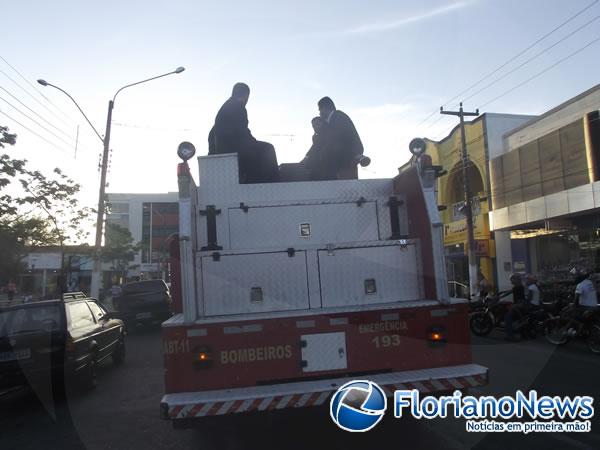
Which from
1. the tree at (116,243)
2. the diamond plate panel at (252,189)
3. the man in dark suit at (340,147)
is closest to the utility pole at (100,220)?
the tree at (116,243)

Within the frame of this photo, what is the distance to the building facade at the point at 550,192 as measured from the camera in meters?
16.8

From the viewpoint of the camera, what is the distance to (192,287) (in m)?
4.35

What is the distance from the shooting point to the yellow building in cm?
2345

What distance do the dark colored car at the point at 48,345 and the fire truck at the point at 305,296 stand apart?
3.39m

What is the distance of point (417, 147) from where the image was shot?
5020 millimetres

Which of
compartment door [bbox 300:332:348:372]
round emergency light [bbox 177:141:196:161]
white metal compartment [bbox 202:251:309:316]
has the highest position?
round emergency light [bbox 177:141:196:161]

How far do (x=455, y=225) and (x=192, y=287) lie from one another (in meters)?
24.3

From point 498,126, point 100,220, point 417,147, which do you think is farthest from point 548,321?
point 100,220

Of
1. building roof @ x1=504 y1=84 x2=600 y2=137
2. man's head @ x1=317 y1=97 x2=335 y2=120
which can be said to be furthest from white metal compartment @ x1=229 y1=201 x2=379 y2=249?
building roof @ x1=504 y1=84 x2=600 y2=137

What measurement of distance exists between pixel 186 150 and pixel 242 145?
57.1 inches

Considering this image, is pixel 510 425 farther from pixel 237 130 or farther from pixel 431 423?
pixel 237 130

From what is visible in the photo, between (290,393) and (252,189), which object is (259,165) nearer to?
(252,189)

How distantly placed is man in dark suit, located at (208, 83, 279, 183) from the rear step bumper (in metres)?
2.62

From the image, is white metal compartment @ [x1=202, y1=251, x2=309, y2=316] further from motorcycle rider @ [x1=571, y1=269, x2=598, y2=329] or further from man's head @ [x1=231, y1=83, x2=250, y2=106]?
motorcycle rider @ [x1=571, y1=269, x2=598, y2=329]
